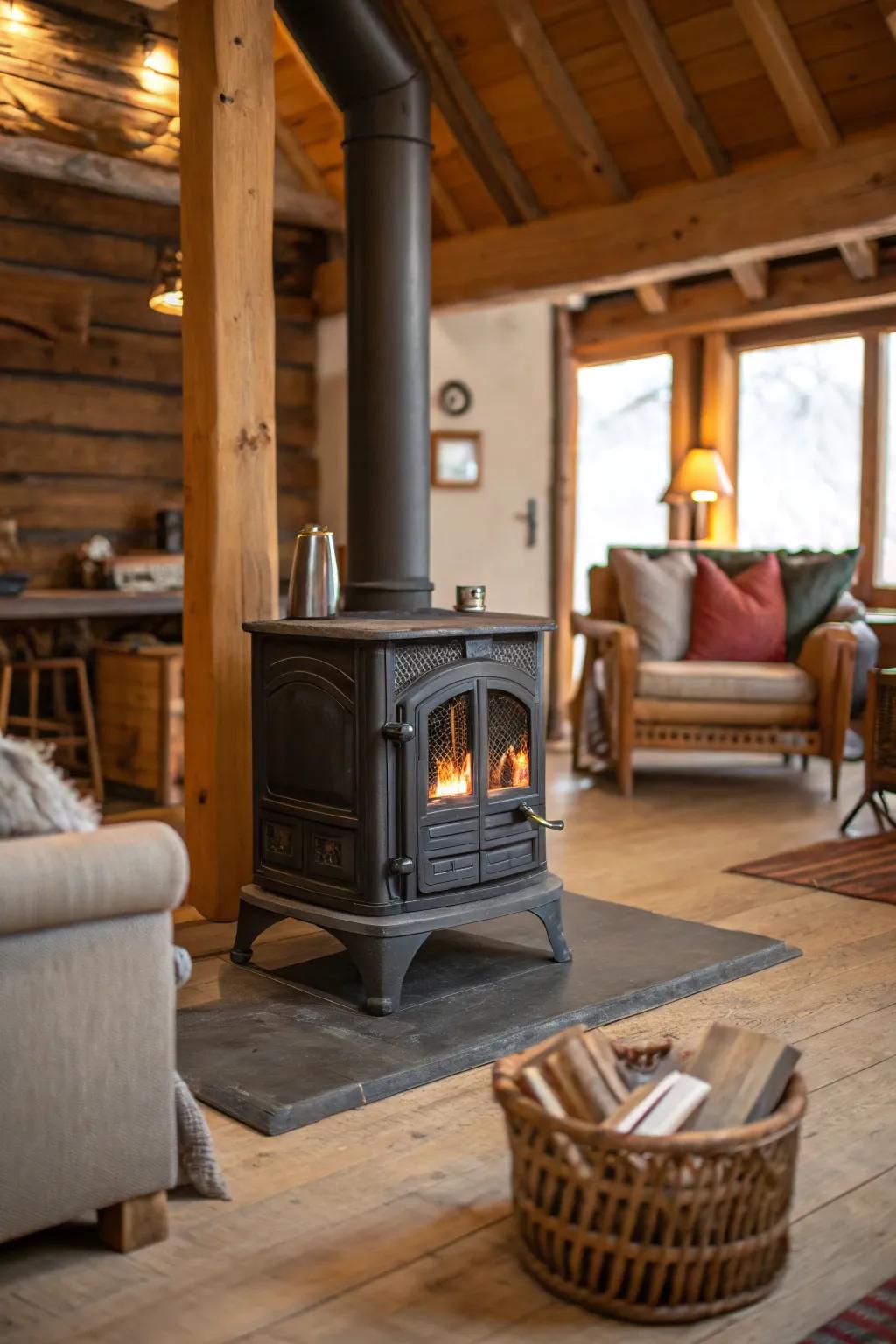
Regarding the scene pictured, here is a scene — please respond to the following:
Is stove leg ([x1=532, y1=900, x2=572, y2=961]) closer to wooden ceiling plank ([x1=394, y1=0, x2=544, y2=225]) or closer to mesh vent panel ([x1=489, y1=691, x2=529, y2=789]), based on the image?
mesh vent panel ([x1=489, y1=691, x2=529, y2=789])

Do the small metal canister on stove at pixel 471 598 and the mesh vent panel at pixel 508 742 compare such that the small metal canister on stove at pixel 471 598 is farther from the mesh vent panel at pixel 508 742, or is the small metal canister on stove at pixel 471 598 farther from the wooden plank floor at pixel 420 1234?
the wooden plank floor at pixel 420 1234

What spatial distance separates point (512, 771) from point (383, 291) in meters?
1.21

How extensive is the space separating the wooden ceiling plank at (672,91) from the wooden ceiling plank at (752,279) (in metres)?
1.20

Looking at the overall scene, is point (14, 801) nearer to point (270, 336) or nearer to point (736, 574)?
point (270, 336)

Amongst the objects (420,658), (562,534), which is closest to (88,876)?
(420,658)

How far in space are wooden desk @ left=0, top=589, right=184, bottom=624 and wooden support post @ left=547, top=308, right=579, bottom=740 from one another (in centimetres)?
217

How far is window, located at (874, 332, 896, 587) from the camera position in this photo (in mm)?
6449

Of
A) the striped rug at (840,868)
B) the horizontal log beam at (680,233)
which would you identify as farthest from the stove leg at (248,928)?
the horizontal log beam at (680,233)

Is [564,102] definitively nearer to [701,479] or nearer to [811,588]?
[701,479]

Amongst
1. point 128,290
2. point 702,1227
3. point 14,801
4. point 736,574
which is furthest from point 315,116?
point 702,1227

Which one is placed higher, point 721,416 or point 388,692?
point 721,416

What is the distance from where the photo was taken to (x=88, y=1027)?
175 cm

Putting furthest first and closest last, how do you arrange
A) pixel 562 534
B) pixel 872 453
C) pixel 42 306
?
1. pixel 562 534
2. pixel 872 453
3. pixel 42 306

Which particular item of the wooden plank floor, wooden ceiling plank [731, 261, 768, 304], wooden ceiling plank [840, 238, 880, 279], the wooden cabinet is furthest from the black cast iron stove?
wooden ceiling plank [731, 261, 768, 304]
